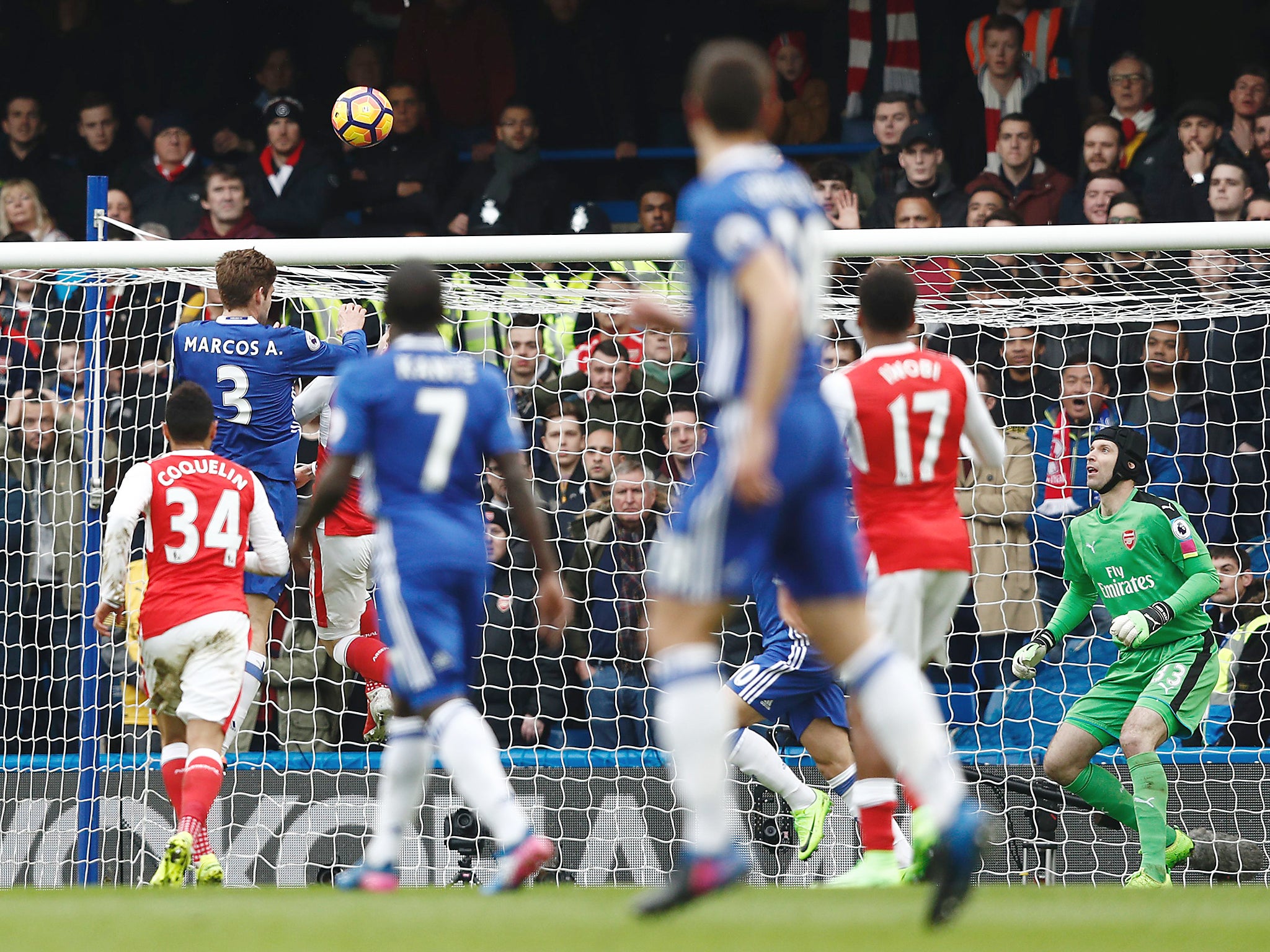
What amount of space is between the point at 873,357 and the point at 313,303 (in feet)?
17.9

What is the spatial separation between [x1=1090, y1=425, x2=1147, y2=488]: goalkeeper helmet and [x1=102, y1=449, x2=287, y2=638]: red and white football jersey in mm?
4126

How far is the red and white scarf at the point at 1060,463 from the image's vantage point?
8852mm

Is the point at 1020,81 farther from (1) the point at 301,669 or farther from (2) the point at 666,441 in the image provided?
(1) the point at 301,669

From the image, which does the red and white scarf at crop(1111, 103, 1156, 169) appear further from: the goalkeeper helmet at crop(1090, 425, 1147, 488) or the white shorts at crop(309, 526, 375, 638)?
the white shorts at crop(309, 526, 375, 638)

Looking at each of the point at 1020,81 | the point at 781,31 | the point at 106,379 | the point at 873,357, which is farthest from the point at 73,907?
the point at 781,31

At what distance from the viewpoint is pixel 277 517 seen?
7453 mm

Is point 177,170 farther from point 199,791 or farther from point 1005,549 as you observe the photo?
point 1005,549

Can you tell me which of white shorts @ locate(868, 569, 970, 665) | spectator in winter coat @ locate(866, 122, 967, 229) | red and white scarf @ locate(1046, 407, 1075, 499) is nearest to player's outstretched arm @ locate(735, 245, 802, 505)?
white shorts @ locate(868, 569, 970, 665)

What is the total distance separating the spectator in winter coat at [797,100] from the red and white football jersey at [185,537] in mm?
6489

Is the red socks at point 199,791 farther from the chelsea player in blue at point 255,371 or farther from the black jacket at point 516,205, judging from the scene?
the black jacket at point 516,205

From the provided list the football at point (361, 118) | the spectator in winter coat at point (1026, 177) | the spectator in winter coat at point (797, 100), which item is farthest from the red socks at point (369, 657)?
the spectator in winter coat at point (797, 100)

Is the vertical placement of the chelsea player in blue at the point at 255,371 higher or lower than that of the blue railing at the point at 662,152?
lower

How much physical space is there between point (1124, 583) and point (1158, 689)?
1.80 feet

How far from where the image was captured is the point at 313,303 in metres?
9.70
